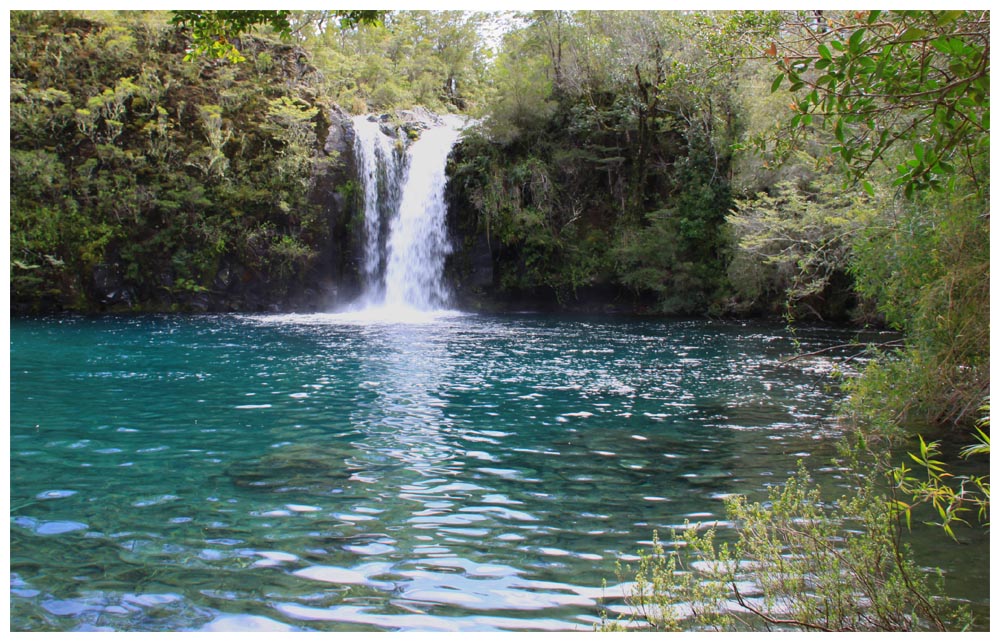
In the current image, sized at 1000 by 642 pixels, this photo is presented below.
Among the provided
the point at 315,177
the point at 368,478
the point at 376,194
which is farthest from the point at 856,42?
the point at 315,177

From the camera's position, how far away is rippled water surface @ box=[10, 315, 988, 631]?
439 centimetres

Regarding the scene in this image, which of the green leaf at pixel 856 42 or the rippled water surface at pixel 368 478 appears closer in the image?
the green leaf at pixel 856 42

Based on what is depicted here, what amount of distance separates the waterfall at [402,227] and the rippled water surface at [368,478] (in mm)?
13394

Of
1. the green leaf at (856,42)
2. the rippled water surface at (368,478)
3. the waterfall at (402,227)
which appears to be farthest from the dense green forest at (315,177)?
the green leaf at (856,42)

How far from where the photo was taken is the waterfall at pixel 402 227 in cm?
2809

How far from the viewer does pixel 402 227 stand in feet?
93.8

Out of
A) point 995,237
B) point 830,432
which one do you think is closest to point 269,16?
point 995,237

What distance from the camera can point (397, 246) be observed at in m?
28.4

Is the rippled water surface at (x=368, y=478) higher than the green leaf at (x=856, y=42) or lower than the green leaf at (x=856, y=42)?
lower

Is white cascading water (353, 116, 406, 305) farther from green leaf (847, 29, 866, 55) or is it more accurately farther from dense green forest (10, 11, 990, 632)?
green leaf (847, 29, 866, 55)

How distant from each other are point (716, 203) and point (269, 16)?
2149 centimetres

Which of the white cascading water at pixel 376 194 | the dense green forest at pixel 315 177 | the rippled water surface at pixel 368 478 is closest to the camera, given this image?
the rippled water surface at pixel 368 478

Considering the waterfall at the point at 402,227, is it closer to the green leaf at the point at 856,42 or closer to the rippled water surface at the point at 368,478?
the rippled water surface at the point at 368,478

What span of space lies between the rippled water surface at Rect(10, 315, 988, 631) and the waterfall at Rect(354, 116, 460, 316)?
43.9 ft
